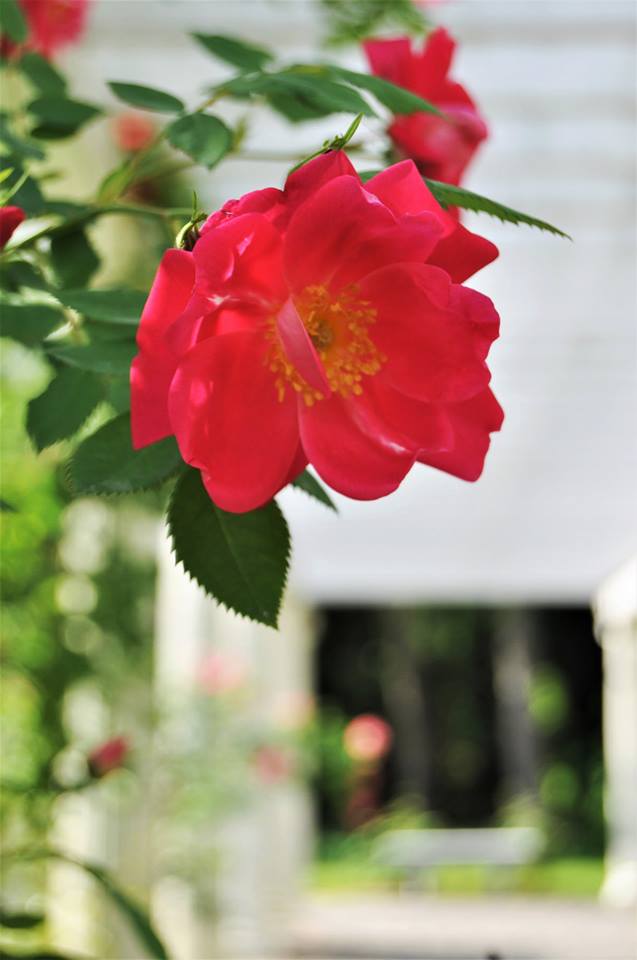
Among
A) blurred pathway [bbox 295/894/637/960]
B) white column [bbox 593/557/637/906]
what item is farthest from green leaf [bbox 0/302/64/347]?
white column [bbox 593/557/637/906]

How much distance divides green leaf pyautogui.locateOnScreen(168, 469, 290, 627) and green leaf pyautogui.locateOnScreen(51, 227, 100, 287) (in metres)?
0.33

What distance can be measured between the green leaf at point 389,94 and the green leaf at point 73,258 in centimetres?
23

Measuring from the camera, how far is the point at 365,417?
59 centimetres

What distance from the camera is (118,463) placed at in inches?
27.0

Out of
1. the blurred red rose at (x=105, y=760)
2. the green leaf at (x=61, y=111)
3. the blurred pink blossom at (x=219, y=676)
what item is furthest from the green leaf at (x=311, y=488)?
the blurred pink blossom at (x=219, y=676)

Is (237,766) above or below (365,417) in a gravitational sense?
below

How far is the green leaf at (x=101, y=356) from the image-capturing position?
733 millimetres

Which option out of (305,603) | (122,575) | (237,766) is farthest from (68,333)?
(305,603)

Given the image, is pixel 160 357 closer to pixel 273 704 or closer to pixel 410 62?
pixel 410 62

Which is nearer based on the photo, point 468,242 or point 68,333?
point 468,242

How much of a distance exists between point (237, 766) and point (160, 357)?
5.52m

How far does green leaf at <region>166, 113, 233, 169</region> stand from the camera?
0.81m

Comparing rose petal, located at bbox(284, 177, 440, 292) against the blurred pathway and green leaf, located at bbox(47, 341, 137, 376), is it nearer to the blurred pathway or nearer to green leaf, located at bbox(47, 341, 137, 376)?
green leaf, located at bbox(47, 341, 137, 376)

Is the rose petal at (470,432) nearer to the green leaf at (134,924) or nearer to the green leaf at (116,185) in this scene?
the green leaf at (116,185)
